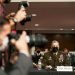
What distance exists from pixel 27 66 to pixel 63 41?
1275 centimetres

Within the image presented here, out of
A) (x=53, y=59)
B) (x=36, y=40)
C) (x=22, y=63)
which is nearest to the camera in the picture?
(x=22, y=63)

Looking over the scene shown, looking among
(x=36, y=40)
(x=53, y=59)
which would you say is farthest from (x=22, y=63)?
(x=53, y=59)

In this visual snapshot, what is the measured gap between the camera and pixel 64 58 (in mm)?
3986

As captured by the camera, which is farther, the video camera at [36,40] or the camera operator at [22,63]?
the video camera at [36,40]

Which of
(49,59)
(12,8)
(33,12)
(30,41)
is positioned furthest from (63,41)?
(30,41)

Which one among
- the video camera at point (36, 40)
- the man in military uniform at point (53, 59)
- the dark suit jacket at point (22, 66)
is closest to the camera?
the dark suit jacket at point (22, 66)

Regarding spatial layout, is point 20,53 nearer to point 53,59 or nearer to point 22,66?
point 22,66

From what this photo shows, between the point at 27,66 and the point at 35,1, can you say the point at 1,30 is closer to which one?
the point at 27,66

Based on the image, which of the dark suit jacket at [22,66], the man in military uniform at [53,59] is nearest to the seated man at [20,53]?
the dark suit jacket at [22,66]

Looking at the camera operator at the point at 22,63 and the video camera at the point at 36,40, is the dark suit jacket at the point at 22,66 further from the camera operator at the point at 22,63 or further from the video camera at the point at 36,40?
the video camera at the point at 36,40

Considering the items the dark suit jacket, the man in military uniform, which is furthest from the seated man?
the man in military uniform

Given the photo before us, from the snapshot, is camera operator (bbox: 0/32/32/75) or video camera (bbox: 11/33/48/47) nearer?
camera operator (bbox: 0/32/32/75)

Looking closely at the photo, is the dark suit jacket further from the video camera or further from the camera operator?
the video camera

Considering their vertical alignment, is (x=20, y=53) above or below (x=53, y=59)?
above
